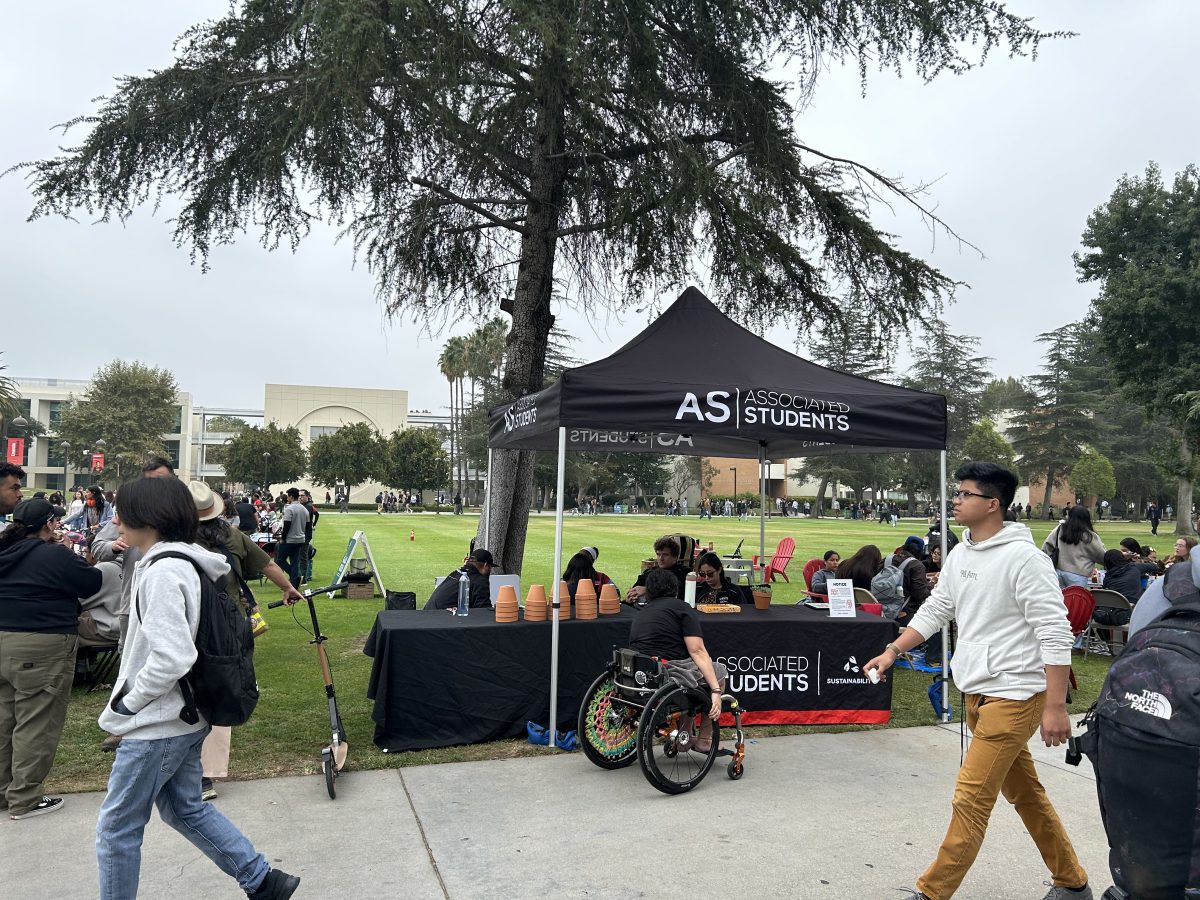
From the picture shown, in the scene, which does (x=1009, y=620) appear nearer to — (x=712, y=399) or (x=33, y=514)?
(x=712, y=399)

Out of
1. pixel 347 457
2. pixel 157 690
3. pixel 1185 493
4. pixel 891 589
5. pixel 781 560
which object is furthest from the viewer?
pixel 347 457

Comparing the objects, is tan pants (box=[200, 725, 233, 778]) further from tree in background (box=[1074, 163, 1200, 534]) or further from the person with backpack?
tree in background (box=[1074, 163, 1200, 534])

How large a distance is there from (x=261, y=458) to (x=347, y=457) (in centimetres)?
826

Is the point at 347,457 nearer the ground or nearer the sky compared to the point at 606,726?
nearer the sky

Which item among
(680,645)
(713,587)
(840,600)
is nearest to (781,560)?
(713,587)

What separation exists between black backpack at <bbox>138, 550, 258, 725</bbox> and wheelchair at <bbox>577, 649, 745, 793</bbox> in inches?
94.1

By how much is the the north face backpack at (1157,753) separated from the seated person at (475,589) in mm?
4873

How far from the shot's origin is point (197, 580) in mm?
2793

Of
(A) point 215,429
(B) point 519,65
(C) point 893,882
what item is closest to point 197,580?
(C) point 893,882

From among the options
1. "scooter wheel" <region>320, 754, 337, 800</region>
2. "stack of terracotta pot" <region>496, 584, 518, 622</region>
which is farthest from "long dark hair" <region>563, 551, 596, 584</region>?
"scooter wheel" <region>320, 754, 337, 800</region>

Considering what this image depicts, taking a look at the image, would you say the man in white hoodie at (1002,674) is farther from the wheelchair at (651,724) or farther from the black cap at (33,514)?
the black cap at (33,514)

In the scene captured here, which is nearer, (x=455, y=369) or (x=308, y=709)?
(x=308, y=709)

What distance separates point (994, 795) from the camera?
3.07 m

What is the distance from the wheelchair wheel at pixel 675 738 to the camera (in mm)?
4559
